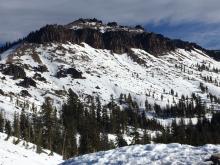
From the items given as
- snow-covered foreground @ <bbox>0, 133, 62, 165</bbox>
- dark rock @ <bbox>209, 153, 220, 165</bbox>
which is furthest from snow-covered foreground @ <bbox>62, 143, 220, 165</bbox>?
snow-covered foreground @ <bbox>0, 133, 62, 165</bbox>

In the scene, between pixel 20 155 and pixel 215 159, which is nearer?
pixel 215 159

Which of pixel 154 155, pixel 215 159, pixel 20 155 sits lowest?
pixel 20 155

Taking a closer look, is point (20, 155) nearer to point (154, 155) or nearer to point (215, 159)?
point (154, 155)

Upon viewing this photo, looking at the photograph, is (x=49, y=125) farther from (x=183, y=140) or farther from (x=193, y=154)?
(x=193, y=154)

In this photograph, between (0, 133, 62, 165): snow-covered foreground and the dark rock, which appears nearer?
the dark rock

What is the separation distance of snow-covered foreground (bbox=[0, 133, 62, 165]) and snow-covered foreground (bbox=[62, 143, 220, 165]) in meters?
13.7

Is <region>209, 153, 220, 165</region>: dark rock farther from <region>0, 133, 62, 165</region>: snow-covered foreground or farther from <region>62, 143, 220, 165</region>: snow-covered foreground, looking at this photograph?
<region>0, 133, 62, 165</region>: snow-covered foreground

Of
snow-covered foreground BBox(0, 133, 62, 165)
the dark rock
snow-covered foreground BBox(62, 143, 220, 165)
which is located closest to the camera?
the dark rock

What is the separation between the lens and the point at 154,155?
21.3 m

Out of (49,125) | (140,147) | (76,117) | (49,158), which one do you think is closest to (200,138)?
(49,125)

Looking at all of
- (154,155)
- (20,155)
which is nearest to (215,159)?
(154,155)

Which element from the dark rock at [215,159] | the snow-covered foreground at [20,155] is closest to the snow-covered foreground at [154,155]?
the dark rock at [215,159]

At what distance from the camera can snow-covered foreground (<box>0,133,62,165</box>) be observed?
35.7 metres

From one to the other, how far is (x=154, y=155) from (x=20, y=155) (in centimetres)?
2088
